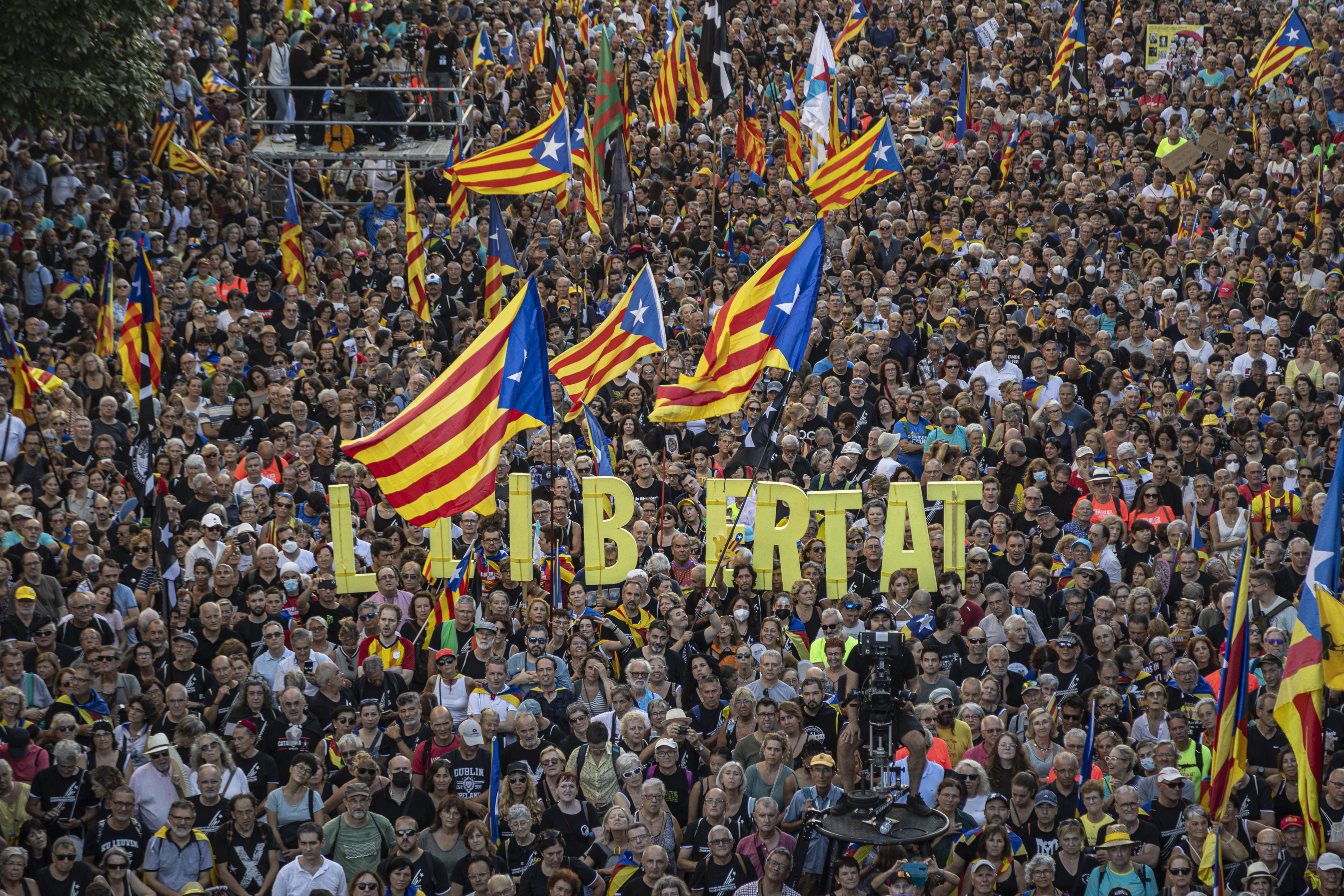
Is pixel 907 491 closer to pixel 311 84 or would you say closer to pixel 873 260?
pixel 873 260

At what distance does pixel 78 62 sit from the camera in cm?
1962

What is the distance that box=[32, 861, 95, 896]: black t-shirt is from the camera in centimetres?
1064

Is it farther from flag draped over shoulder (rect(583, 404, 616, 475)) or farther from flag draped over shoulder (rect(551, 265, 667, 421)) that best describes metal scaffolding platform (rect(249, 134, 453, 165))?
flag draped over shoulder (rect(583, 404, 616, 475))

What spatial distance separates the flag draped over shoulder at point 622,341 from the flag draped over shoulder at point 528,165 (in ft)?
13.8

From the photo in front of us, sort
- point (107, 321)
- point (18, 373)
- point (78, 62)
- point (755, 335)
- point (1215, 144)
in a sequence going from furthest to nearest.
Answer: point (1215, 144)
point (78, 62)
point (107, 321)
point (18, 373)
point (755, 335)

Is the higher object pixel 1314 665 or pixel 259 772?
pixel 1314 665

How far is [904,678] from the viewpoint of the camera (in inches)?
450

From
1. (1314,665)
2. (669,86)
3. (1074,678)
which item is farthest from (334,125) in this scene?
(1314,665)

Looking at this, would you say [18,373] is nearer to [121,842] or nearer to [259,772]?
[259,772]

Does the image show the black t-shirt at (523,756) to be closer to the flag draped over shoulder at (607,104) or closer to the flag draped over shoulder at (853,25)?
the flag draped over shoulder at (607,104)

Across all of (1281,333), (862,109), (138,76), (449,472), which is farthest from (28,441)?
(862,109)

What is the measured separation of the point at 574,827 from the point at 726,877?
3.75ft

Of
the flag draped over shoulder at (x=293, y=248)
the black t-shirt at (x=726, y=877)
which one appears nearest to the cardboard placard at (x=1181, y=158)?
the flag draped over shoulder at (x=293, y=248)

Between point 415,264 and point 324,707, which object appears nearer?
point 324,707
